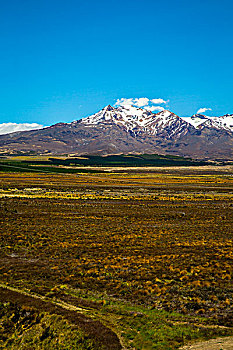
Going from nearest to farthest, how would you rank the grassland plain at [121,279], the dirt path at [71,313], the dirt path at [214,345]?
1. the dirt path at [214,345]
2. the dirt path at [71,313]
3. the grassland plain at [121,279]

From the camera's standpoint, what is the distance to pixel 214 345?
13.3m

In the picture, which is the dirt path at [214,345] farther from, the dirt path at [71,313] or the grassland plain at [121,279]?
the dirt path at [71,313]

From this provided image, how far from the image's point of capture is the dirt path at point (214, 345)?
1308 cm

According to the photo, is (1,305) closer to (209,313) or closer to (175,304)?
(175,304)

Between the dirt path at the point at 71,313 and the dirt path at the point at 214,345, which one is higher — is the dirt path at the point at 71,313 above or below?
above

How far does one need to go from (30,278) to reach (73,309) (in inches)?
219

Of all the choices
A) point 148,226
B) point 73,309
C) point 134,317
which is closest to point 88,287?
point 73,309

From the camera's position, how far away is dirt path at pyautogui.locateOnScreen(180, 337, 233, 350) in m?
13.1

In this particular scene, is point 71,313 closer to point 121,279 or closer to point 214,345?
point 121,279

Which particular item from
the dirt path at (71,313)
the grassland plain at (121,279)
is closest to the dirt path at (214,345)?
the grassland plain at (121,279)

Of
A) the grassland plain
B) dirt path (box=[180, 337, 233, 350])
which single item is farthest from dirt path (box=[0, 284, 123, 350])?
dirt path (box=[180, 337, 233, 350])

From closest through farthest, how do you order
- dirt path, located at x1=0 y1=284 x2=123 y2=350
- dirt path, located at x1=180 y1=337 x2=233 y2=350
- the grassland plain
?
1. dirt path, located at x1=180 y1=337 x2=233 y2=350
2. dirt path, located at x1=0 y1=284 x2=123 y2=350
3. the grassland plain

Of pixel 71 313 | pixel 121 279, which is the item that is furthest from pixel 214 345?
pixel 121 279

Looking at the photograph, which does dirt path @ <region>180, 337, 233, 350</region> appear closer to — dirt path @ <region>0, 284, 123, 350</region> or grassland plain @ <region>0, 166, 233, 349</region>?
grassland plain @ <region>0, 166, 233, 349</region>
